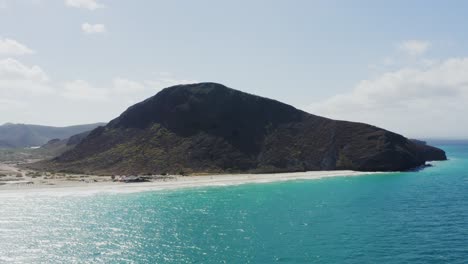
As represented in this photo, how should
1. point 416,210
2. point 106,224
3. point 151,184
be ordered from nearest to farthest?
point 106,224 → point 416,210 → point 151,184

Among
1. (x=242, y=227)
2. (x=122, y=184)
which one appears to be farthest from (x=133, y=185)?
(x=242, y=227)

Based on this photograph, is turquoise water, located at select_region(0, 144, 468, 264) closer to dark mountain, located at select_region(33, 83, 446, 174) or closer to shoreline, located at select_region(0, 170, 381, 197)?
shoreline, located at select_region(0, 170, 381, 197)

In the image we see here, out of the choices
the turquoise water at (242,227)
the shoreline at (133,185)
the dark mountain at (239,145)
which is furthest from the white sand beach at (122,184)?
the dark mountain at (239,145)

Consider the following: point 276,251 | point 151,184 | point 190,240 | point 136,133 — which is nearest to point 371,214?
point 276,251

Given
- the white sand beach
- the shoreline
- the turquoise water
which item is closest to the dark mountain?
the white sand beach

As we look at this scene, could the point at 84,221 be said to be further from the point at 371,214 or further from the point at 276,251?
the point at 371,214

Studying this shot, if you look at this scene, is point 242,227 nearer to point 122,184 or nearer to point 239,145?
point 122,184
